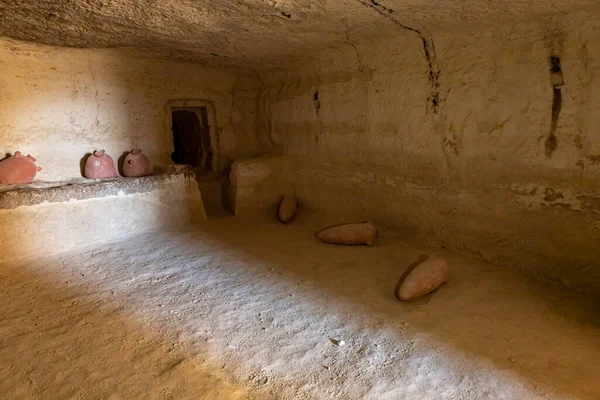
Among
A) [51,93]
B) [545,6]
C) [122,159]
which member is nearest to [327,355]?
[545,6]

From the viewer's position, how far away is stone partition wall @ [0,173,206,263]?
3096mm

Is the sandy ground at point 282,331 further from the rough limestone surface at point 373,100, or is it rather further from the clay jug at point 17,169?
the clay jug at point 17,169

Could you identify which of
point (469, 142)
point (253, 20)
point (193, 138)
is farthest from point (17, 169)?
point (469, 142)

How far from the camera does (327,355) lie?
6.22ft

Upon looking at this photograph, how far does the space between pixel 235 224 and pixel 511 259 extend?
8.89 ft

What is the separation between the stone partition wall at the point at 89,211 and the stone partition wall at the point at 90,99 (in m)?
0.60

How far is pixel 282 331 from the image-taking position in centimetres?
212

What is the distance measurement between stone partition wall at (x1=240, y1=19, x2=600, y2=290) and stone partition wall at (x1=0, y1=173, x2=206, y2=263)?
824mm

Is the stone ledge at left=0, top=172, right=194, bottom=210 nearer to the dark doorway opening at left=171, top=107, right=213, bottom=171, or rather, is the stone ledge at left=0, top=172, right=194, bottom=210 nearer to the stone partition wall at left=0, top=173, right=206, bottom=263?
the stone partition wall at left=0, top=173, right=206, bottom=263

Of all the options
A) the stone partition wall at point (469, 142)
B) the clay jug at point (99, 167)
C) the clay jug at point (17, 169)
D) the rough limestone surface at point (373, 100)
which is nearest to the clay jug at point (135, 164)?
the clay jug at point (99, 167)

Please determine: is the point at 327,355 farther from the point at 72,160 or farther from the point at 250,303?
the point at 72,160

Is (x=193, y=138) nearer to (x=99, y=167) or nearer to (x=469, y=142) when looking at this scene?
(x=99, y=167)

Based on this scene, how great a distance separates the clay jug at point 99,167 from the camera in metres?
3.93

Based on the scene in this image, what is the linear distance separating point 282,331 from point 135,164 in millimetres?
2881
